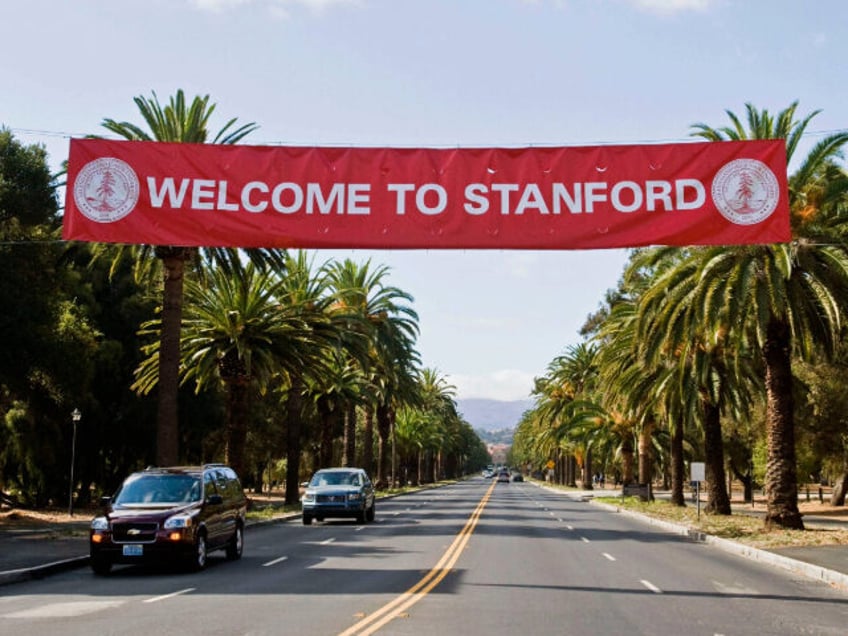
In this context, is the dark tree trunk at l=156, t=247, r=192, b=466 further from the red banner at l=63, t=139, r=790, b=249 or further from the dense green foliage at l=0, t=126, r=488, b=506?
the red banner at l=63, t=139, r=790, b=249

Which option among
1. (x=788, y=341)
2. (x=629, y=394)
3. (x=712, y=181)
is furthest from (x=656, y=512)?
(x=712, y=181)

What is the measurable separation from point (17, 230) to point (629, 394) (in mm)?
27360

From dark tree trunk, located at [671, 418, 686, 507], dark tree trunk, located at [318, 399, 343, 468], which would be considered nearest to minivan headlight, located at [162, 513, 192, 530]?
dark tree trunk, located at [671, 418, 686, 507]

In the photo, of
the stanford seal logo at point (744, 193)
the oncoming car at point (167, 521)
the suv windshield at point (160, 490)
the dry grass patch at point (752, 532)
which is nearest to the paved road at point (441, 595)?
the oncoming car at point (167, 521)

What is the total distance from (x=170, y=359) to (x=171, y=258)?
3010 millimetres

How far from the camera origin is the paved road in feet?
37.0

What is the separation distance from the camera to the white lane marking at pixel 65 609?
11.9 m

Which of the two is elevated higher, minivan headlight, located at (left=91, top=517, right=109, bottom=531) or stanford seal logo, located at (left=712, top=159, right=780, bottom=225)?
stanford seal logo, located at (left=712, top=159, right=780, bottom=225)

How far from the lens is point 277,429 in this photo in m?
69.2

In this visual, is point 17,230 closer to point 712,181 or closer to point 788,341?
point 712,181

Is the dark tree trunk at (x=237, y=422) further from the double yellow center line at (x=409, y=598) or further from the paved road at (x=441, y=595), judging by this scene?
the double yellow center line at (x=409, y=598)

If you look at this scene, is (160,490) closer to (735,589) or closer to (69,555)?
(69,555)

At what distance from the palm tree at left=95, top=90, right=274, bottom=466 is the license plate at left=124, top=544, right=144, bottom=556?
1070 cm

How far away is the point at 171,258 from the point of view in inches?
1118
